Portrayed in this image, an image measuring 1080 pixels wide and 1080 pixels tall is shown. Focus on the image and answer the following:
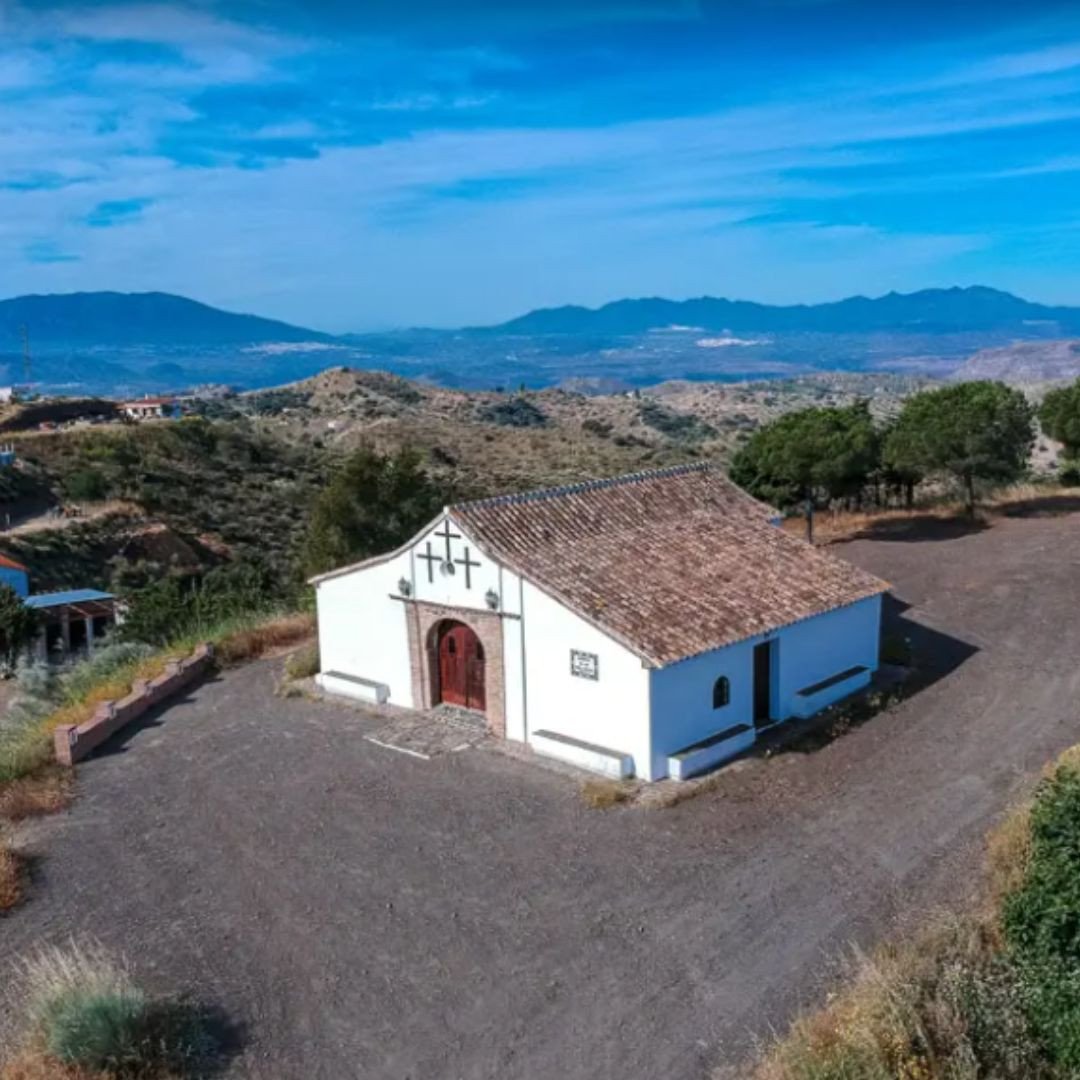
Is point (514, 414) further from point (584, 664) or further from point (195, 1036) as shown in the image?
point (195, 1036)

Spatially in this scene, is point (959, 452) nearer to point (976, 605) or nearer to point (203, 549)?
point (976, 605)

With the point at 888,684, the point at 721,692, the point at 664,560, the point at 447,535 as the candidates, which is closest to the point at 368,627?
the point at 447,535

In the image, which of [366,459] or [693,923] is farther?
[366,459]

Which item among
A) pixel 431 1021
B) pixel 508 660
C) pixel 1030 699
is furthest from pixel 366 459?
pixel 431 1021

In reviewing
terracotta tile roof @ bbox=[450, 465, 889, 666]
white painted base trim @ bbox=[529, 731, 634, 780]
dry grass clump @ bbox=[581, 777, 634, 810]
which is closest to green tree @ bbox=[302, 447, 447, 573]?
terracotta tile roof @ bbox=[450, 465, 889, 666]

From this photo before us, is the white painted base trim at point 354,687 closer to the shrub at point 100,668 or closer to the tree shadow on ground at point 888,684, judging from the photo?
the shrub at point 100,668

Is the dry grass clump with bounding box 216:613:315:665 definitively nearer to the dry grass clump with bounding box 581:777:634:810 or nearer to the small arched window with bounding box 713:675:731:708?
the dry grass clump with bounding box 581:777:634:810
